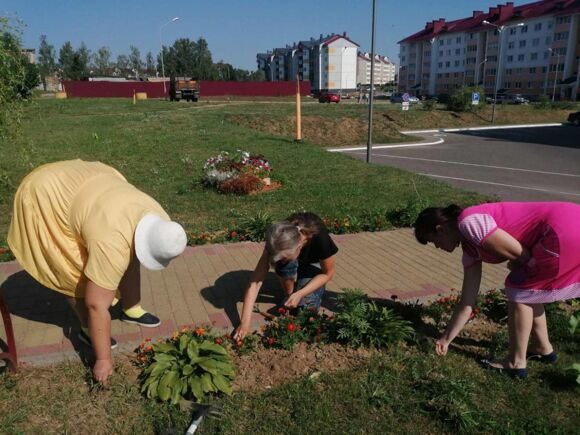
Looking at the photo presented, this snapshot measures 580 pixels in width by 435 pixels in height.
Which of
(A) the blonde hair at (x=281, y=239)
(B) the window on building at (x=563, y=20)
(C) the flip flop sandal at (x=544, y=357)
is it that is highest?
(B) the window on building at (x=563, y=20)

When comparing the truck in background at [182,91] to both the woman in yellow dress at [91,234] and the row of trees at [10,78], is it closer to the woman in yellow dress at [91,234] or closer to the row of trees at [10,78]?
the row of trees at [10,78]

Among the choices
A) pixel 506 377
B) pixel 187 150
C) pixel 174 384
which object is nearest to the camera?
pixel 174 384

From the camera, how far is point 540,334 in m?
3.14

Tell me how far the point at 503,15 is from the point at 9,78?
261ft

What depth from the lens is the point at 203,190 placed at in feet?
27.8

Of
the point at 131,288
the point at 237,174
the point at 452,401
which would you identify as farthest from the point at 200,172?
the point at 452,401

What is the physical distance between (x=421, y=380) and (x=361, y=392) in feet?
1.31

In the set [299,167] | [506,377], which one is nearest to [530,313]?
[506,377]

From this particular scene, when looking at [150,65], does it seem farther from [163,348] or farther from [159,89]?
[163,348]

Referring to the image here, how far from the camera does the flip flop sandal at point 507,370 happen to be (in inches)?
118

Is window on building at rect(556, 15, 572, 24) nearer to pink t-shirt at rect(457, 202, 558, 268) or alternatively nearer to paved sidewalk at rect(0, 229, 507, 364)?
paved sidewalk at rect(0, 229, 507, 364)

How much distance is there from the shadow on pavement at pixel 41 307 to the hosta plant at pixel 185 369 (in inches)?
19.8

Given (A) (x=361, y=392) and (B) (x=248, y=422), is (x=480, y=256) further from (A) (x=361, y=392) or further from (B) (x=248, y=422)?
(B) (x=248, y=422)

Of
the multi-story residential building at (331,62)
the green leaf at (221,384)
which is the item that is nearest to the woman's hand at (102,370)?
the green leaf at (221,384)
